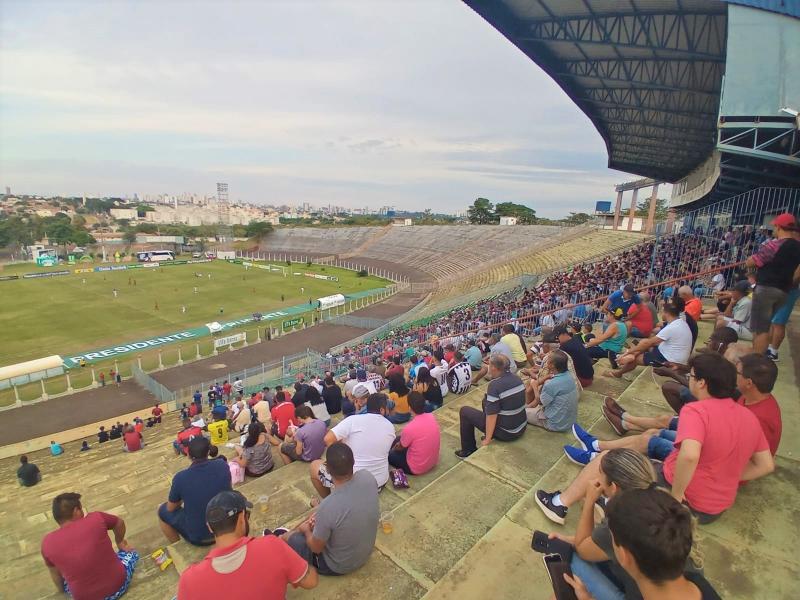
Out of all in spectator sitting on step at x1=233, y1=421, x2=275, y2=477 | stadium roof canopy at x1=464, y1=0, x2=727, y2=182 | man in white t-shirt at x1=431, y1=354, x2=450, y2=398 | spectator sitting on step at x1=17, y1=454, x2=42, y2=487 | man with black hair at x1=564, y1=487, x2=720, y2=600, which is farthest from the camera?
stadium roof canopy at x1=464, y1=0, x2=727, y2=182

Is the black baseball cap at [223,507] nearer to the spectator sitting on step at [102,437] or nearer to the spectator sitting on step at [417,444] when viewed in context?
the spectator sitting on step at [417,444]

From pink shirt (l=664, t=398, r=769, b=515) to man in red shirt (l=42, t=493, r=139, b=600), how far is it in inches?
194

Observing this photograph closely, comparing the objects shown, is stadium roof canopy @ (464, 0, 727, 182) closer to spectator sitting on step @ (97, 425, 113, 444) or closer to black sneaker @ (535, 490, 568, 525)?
black sneaker @ (535, 490, 568, 525)

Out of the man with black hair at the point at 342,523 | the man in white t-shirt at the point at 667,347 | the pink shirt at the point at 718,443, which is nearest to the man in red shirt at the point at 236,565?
the man with black hair at the point at 342,523

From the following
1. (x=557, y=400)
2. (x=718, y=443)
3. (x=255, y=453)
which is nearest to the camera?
(x=718, y=443)

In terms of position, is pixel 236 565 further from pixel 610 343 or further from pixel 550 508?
pixel 610 343

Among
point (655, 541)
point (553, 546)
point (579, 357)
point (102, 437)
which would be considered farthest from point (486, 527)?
point (102, 437)

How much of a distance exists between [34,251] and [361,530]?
107937 millimetres

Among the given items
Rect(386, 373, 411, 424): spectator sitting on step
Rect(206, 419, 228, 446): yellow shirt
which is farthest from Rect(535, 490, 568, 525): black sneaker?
Rect(206, 419, 228, 446): yellow shirt

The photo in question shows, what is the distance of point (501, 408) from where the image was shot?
5082mm

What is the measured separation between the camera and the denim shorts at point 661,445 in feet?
12.8

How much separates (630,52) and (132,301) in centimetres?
4715

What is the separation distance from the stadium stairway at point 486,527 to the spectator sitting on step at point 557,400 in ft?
0.59

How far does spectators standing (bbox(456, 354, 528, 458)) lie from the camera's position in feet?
16.4
